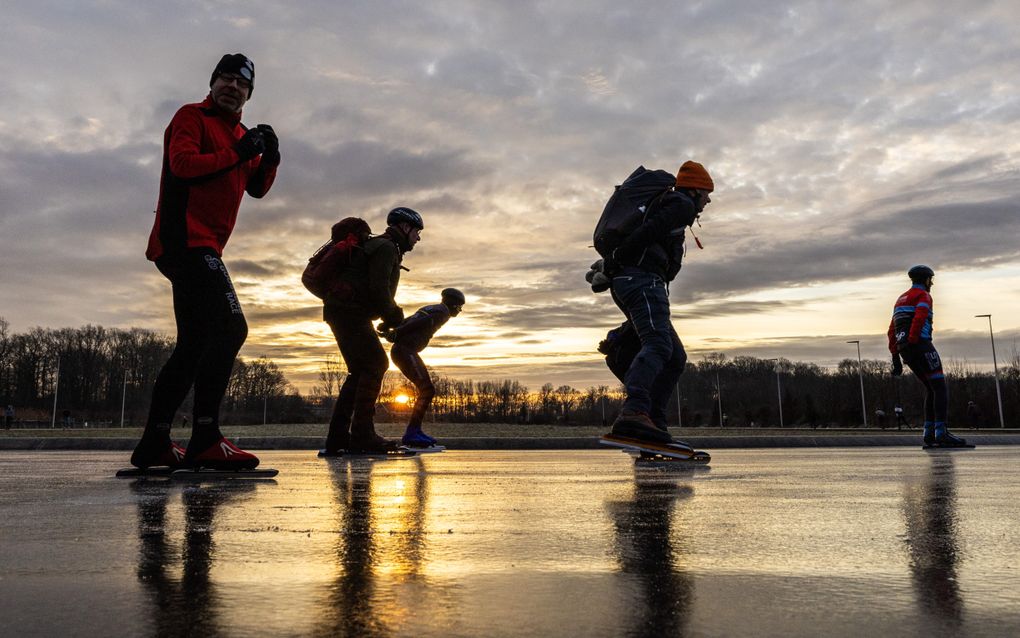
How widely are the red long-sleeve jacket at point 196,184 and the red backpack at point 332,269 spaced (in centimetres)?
226

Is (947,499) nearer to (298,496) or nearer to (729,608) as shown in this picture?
(729,608)

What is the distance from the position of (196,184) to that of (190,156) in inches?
6.5

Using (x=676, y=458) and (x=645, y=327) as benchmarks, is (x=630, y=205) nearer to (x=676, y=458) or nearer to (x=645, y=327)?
(x=645, y=327)

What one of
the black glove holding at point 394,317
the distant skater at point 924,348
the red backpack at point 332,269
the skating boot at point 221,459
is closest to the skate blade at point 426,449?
the black glove holding at point 394,317

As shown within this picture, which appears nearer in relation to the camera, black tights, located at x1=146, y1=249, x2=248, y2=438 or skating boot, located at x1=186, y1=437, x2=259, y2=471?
skating boot, located at x1=186, y1=437, x2=259, y2=471

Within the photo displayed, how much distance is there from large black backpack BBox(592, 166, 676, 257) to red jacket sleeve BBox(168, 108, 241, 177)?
8.85 ft

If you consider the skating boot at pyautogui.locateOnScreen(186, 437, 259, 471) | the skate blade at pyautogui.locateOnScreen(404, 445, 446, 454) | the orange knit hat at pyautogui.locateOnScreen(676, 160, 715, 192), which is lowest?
the skate blade at pyautogui.locateOnScreen(404, 445, 446, 454)

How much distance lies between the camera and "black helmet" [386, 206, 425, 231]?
24.5 ft

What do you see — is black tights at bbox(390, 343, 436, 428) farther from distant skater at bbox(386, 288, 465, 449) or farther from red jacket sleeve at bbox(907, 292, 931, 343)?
red jacket sleeve at bbox(907, 292, 931, 343)

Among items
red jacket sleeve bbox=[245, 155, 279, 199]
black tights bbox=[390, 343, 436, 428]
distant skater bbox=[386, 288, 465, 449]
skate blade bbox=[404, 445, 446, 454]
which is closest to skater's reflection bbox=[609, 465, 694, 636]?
red jacket sleeve bbox=[245, 155, 279, 199]

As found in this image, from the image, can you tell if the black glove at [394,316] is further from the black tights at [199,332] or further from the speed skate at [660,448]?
the black tights at [199,332]

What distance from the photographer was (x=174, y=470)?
13.4 ft

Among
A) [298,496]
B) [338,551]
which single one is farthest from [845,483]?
[338,551]

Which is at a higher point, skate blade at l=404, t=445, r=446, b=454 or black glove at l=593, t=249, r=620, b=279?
black glove at l=593, t=249, r=620, b=279
